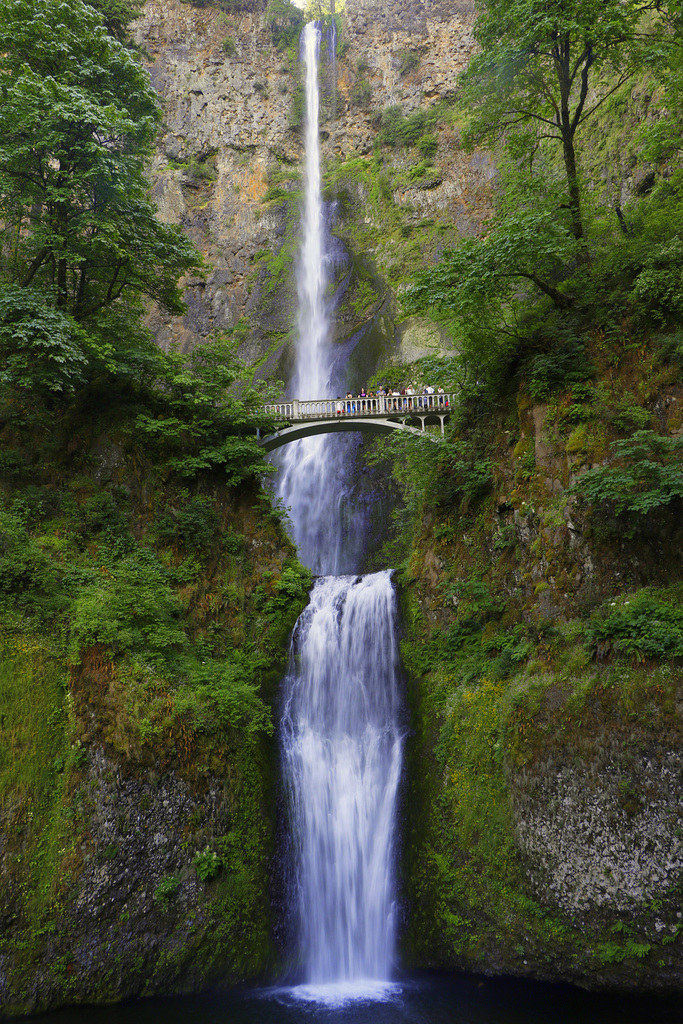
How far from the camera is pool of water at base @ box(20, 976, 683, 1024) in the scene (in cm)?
780

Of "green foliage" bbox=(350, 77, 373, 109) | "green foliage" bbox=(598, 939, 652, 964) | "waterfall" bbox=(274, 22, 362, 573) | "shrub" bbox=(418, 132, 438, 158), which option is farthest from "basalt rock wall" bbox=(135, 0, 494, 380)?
"green foliage" bbox=(598, 939, 652, 964)

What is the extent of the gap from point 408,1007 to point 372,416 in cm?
1473

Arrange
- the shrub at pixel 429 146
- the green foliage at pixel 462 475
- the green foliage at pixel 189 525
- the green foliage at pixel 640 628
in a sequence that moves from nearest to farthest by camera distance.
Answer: the green foliage at pixel 640 628
the green foliage at pixel 462 475
the green foliage at pixel 189 525
the shrub at pixel 429 146

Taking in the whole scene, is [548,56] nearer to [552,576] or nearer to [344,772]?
[552,576]

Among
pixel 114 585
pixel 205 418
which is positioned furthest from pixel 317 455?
pixel 114 585

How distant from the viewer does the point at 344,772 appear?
11727 mm

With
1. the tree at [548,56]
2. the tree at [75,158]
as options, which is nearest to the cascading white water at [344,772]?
the tree at [75,158]

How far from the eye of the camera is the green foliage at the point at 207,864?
31.8 ft

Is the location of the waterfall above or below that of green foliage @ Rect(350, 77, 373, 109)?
below

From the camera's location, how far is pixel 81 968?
28.6ft

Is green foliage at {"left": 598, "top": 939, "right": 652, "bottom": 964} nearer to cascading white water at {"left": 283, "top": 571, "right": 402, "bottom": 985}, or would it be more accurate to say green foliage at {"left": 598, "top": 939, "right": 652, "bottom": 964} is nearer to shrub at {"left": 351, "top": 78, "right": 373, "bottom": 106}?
cascading white water at {"left": 283, "top": 571, "right": 402, "bottom": 985}

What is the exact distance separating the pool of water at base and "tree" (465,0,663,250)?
12757mm

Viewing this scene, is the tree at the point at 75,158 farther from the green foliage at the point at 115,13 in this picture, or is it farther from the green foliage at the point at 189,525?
the green foliage at the point at 115,13

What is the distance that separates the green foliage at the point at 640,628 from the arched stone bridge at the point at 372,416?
33.2 ft
